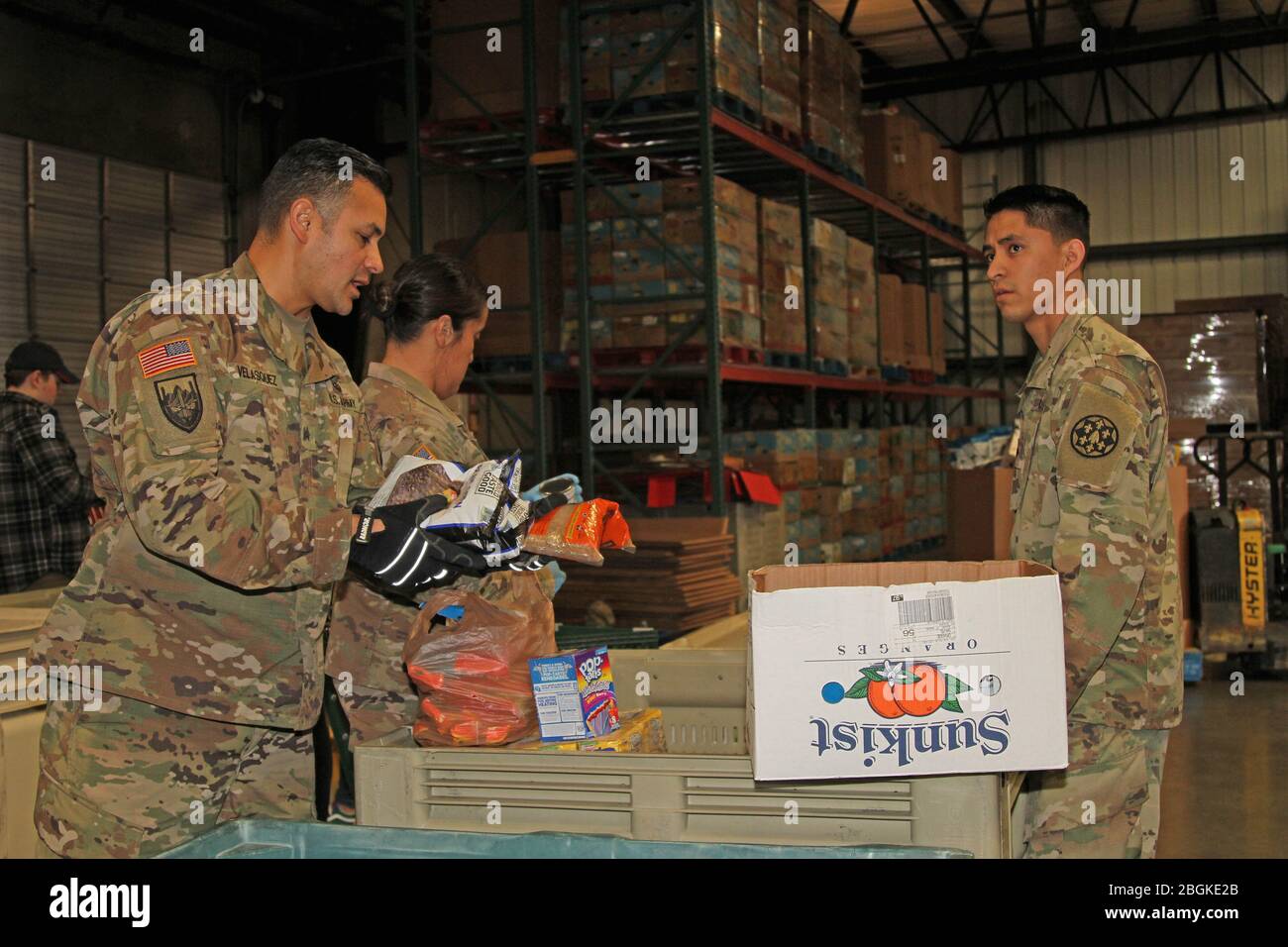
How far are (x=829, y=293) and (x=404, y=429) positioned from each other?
6.92 m

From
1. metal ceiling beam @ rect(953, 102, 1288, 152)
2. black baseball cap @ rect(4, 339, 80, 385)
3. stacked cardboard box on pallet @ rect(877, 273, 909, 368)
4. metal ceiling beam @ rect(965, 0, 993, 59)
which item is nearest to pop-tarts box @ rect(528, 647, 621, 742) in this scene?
black baseball cap @ rect(4, 339, 80, 385)

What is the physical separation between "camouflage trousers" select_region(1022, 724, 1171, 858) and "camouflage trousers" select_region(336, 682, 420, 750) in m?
1.52

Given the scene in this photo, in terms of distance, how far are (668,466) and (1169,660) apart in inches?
207

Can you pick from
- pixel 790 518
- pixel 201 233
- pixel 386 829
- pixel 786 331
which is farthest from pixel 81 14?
pixel 386 829

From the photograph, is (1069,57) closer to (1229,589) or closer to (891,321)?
(891,321)

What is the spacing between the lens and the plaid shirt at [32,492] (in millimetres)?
6184

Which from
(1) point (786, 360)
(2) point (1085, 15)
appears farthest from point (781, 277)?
(2) point (1085, 15)

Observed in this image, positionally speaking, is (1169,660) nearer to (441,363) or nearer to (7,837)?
(441,363)

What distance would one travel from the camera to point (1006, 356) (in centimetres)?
1848

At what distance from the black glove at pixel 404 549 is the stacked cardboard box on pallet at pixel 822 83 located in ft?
24.3

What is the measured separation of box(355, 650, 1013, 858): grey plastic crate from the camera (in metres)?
1.91

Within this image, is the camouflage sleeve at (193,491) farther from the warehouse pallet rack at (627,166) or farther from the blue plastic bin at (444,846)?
the warehouse pallet rack at (627,166)

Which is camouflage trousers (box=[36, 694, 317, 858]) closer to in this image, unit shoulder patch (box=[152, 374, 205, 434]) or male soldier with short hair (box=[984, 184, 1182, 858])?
unit shoulder patch (box=[152, 374, 205, 434])

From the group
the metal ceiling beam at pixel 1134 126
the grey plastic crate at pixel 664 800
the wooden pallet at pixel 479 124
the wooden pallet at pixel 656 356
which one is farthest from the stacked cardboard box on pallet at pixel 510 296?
the metal ceiling beam at pixel 1134 126
